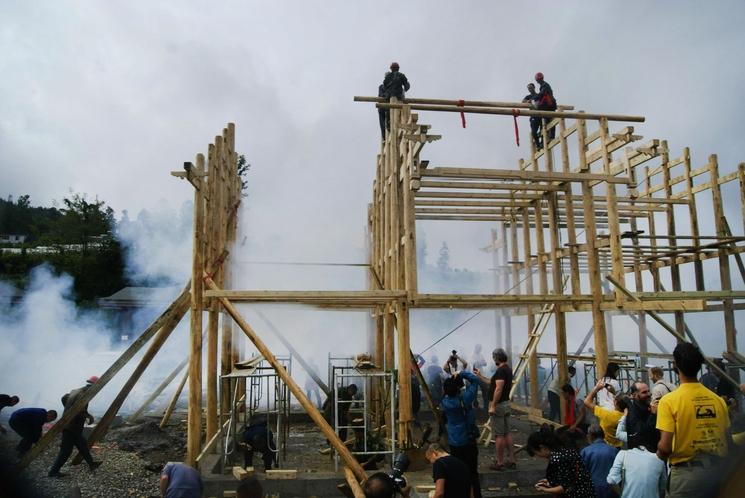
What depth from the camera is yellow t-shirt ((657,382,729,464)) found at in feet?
11.6

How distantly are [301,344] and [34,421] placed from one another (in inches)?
726

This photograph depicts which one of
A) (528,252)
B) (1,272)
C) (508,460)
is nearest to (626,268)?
(528,252)

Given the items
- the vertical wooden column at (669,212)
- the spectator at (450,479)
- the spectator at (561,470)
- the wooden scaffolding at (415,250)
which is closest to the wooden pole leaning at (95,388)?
the wooden scaffolding at (415,250)

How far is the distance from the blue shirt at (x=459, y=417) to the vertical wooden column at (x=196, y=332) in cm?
435

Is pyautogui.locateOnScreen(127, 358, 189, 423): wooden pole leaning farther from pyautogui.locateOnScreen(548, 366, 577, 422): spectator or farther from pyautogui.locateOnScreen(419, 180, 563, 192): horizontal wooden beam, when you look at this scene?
pyautogui.locateOnScreen(548, 366, 577, 422): spectator

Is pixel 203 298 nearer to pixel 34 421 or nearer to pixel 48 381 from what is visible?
pixel 34 421

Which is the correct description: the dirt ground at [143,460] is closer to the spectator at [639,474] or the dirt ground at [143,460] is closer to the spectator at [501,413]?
the spectator at [501,413]

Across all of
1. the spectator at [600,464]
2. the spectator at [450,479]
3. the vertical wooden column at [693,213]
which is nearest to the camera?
the spectator at [450,479]

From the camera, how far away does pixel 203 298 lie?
895cm

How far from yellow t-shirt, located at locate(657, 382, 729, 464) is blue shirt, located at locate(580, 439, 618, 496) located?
4.33 feet

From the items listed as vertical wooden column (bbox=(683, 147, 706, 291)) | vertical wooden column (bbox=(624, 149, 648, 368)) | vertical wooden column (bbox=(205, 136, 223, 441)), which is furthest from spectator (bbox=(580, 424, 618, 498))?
vertical wooden column (bbox=(683, 147, 706, 291))

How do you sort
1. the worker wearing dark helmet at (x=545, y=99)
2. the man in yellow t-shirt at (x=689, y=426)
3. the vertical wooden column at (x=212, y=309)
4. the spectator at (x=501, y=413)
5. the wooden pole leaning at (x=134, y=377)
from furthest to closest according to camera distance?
the worker wearing dark helmet at (x=545, y=99) → the vertical wooden column at (x=212, y=309) → the spectator at (x=501, y=413) → the wooden pole leaning at (x=134, y=377) → the man in yellow t-shirt at (x=689, y=426)

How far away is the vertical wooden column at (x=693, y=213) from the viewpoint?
14.5m

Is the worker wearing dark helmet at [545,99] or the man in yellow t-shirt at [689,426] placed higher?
the worker wearing dark helmet at [545,99]
